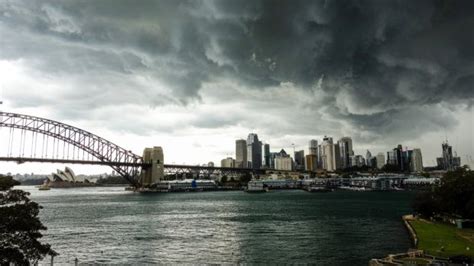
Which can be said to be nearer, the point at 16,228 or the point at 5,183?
the point at 16,228

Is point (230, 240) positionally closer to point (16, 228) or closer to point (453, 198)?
point (16, 228)

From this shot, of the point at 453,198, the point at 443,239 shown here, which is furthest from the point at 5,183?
the point at 453,198

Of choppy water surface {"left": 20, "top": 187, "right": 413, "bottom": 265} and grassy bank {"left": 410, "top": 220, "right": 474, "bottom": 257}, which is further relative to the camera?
choppy water surface {"left": 20, "top": 187, "right": 413, "bottom": 265}

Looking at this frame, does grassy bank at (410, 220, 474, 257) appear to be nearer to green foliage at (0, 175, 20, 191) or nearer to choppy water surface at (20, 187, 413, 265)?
choppy water surface at (20, 187, 413, 265)

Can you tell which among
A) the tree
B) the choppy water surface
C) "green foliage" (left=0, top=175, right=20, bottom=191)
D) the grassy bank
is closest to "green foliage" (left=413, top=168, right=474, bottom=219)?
the grassy bank

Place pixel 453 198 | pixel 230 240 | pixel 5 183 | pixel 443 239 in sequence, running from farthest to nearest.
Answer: pixel 453 198, pixel 230 240, pixel 443 239, pixel 5 183
